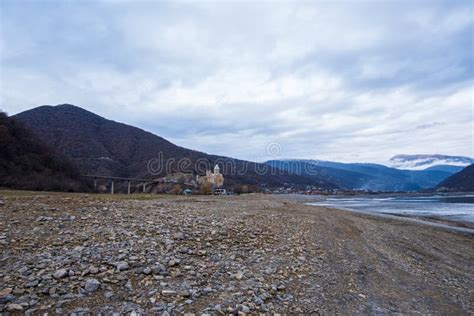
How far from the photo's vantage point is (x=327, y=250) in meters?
9.84

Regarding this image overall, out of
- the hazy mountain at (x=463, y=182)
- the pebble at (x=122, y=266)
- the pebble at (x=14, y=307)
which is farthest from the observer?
the hazy mountain at (x=463, y=182)

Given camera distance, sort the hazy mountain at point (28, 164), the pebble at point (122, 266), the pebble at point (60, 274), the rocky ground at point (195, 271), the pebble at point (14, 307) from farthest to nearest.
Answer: the hazy mountain at point (28, 164) → the pebble at point (122, 266) → the pebble at point (60, 274) → the rocky ground at point (195, 271) → the pebble at point (14, 307)

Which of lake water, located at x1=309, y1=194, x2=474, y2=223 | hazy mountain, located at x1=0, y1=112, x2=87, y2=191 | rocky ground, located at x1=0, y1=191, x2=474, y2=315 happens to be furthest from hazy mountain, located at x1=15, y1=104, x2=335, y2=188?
rocky ground, located at x1=0, y1=191, x2=474, y2=315

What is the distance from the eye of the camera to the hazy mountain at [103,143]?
81.8m

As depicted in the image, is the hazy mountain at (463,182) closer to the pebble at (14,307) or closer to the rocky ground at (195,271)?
the rocky ground at (195,271)

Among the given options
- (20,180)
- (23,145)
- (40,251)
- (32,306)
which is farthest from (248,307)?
(23,145)

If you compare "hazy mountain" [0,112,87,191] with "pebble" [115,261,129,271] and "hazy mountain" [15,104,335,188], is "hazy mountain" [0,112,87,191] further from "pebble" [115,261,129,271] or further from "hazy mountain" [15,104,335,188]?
"pebble" [115,261,129,271]

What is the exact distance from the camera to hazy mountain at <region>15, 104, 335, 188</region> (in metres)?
81.8

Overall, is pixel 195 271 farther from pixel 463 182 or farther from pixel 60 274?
pixel 463 182

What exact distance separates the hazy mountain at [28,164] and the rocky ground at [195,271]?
28833 millimetres

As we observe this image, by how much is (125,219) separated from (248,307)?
22.2ft

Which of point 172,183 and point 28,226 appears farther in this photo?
point 172,183

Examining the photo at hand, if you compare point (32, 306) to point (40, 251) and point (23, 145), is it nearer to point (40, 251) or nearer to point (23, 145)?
point (40, 251)

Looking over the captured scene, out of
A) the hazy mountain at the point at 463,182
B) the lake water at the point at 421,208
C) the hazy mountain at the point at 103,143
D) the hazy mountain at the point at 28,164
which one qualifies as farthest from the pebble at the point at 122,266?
the hazy mountain at the point at 463,182
